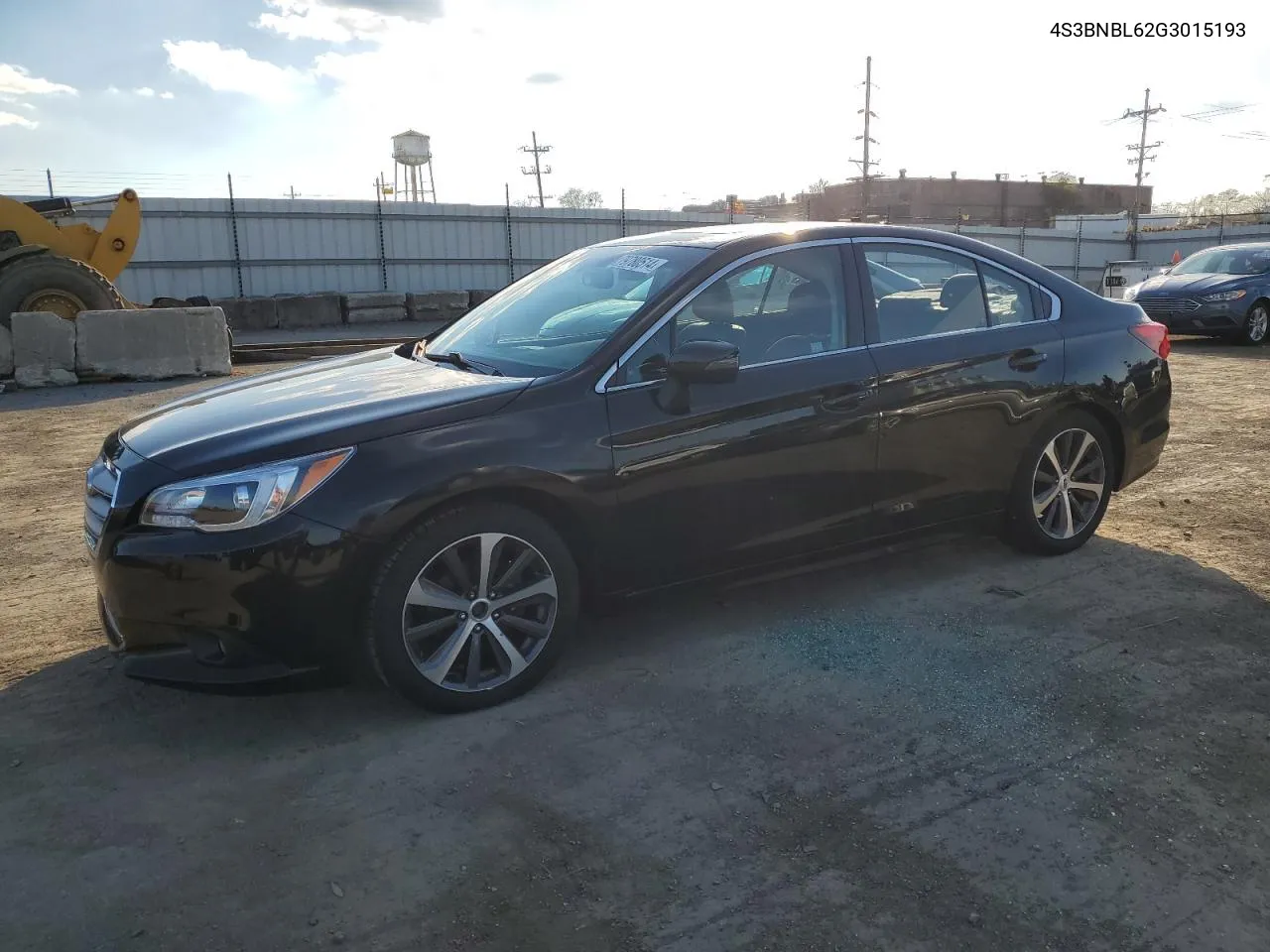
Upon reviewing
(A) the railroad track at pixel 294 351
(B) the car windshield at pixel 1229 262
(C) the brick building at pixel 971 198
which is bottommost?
(A) the railroad track at pixel 294 351

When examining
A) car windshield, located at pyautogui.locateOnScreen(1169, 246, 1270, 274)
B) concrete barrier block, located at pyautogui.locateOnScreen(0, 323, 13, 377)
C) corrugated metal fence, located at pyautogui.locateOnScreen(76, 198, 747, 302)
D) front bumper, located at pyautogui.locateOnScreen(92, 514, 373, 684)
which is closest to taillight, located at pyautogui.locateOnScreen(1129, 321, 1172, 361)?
front bumper, located at pyautogui.locateOnScreen(92, 514, 373, 684)

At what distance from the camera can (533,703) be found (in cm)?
362

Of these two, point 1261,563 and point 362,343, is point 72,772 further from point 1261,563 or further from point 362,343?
point 362,343

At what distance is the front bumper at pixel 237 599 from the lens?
3.18 metres

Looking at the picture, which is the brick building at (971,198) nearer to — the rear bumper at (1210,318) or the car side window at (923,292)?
the rear bumper at (1210,318)

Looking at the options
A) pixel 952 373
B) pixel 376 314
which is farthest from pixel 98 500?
pixel 376 314

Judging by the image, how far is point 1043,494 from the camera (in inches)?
194

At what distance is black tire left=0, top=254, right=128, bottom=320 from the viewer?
41.9 feet

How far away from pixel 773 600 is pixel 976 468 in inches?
43.6

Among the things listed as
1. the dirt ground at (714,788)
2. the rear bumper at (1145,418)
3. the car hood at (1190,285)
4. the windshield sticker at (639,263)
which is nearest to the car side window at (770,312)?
the windshield sticker at (639,263)

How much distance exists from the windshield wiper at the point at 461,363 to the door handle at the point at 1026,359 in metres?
2.38

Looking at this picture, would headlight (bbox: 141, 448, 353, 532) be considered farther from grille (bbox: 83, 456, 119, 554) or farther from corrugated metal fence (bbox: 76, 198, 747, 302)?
corrugated metal fence (bbox: 76, 198, 747, 302)

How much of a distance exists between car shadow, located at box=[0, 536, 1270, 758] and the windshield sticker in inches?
52.7

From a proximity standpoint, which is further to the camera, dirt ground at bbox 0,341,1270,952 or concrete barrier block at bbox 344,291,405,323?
concrete barrier block at bbox 344,291,405,323
